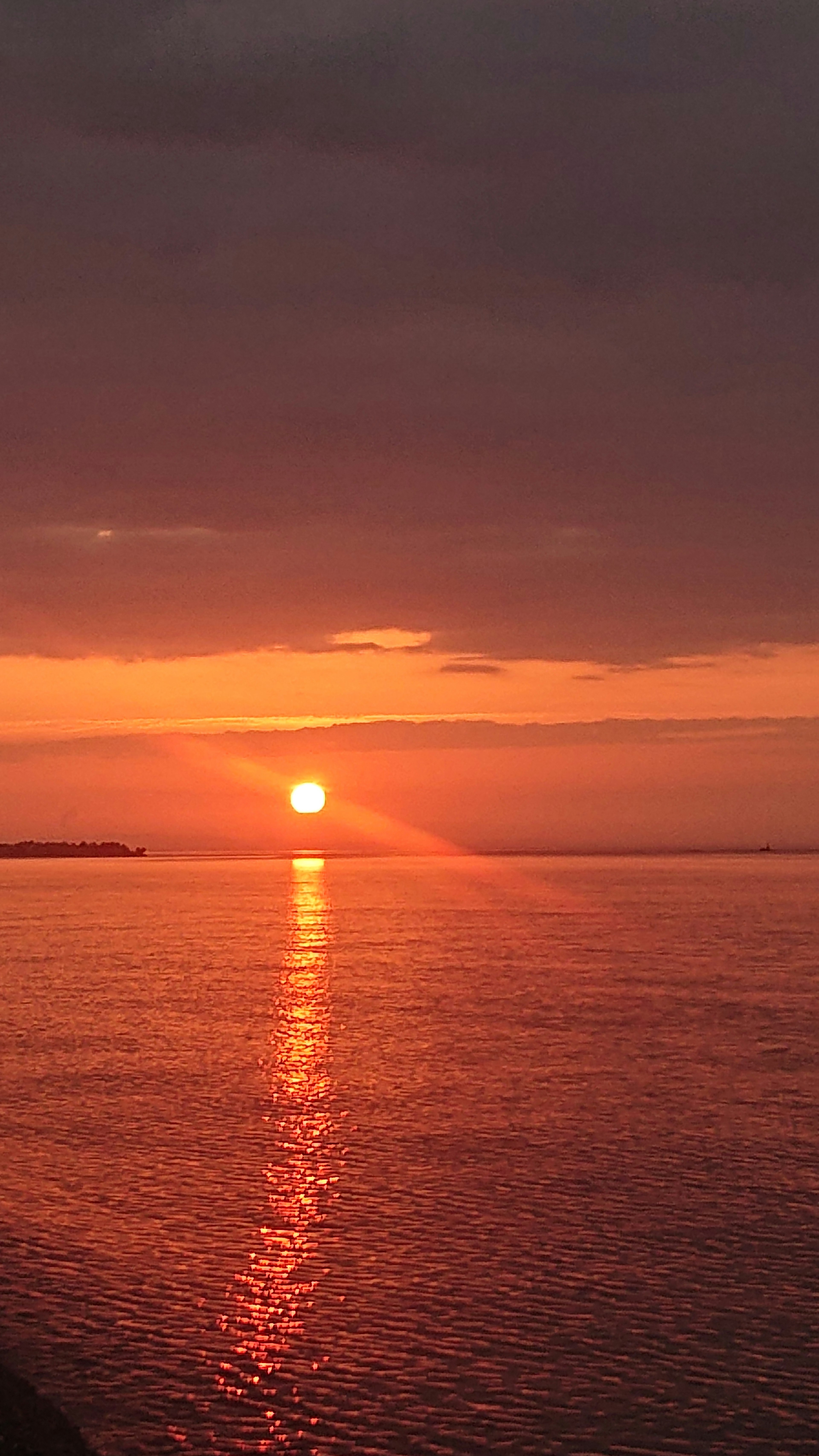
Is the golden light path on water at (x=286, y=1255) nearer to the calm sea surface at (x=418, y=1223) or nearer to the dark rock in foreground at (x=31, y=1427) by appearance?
the calm sea surface at (x=418, y=1223)

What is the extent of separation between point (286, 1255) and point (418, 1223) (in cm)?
343

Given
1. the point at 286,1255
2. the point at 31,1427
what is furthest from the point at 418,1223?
the point at 31,1427

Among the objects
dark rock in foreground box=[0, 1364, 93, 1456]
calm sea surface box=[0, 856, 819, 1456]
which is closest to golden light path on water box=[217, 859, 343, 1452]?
calm sea surface box=[0, 856, 819, 1456]

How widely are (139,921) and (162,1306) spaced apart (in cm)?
11368

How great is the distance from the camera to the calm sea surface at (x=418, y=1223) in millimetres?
21734

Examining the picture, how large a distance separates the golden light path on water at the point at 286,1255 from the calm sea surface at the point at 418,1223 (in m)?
0.08

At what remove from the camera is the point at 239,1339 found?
79.9 ft

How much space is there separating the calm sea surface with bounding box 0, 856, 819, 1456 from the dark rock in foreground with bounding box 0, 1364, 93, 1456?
681 millimetres

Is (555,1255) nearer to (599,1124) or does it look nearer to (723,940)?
(599,1124)

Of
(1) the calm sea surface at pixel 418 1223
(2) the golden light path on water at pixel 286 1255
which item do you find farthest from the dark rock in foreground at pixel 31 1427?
(2) the golden light path on water at pixel 286 1255

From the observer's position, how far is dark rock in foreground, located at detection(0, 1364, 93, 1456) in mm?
18094

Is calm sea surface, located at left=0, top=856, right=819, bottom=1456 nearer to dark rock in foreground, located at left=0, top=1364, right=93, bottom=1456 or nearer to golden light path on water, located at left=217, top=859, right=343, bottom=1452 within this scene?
golden light path on water, located at left=217, top=859, right=343, bottom=1452

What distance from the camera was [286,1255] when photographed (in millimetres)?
29078

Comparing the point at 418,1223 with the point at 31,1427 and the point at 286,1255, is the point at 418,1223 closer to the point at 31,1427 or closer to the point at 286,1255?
the point at 286,1255
